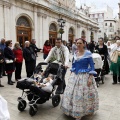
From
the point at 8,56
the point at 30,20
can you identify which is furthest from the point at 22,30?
the point at 8,56

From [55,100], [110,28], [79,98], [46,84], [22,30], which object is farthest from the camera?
[110,28]

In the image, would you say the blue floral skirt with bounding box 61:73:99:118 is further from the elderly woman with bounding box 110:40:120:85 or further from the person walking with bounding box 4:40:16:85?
the person walking with bounding box 4:40:16:85

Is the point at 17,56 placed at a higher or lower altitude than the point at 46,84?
higher

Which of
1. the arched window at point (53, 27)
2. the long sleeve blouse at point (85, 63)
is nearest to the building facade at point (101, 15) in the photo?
the arched window at point (53, 27)

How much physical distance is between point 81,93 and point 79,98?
0.33 ft

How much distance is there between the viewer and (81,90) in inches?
141

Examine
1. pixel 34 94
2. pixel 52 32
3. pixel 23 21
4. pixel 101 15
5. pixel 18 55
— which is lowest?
pixel 34 94

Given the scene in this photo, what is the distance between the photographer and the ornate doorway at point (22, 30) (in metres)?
18.9

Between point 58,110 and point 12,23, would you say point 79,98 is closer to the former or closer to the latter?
point 58,110

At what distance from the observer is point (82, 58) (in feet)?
12.1

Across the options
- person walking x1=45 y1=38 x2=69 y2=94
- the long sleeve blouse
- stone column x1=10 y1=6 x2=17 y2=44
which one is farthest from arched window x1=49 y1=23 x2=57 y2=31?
the long sleeve blouse

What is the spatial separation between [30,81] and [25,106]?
2.17 feet

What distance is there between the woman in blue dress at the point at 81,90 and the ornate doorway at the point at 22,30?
15803 millimetres

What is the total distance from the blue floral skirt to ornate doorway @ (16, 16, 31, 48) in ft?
52.2
